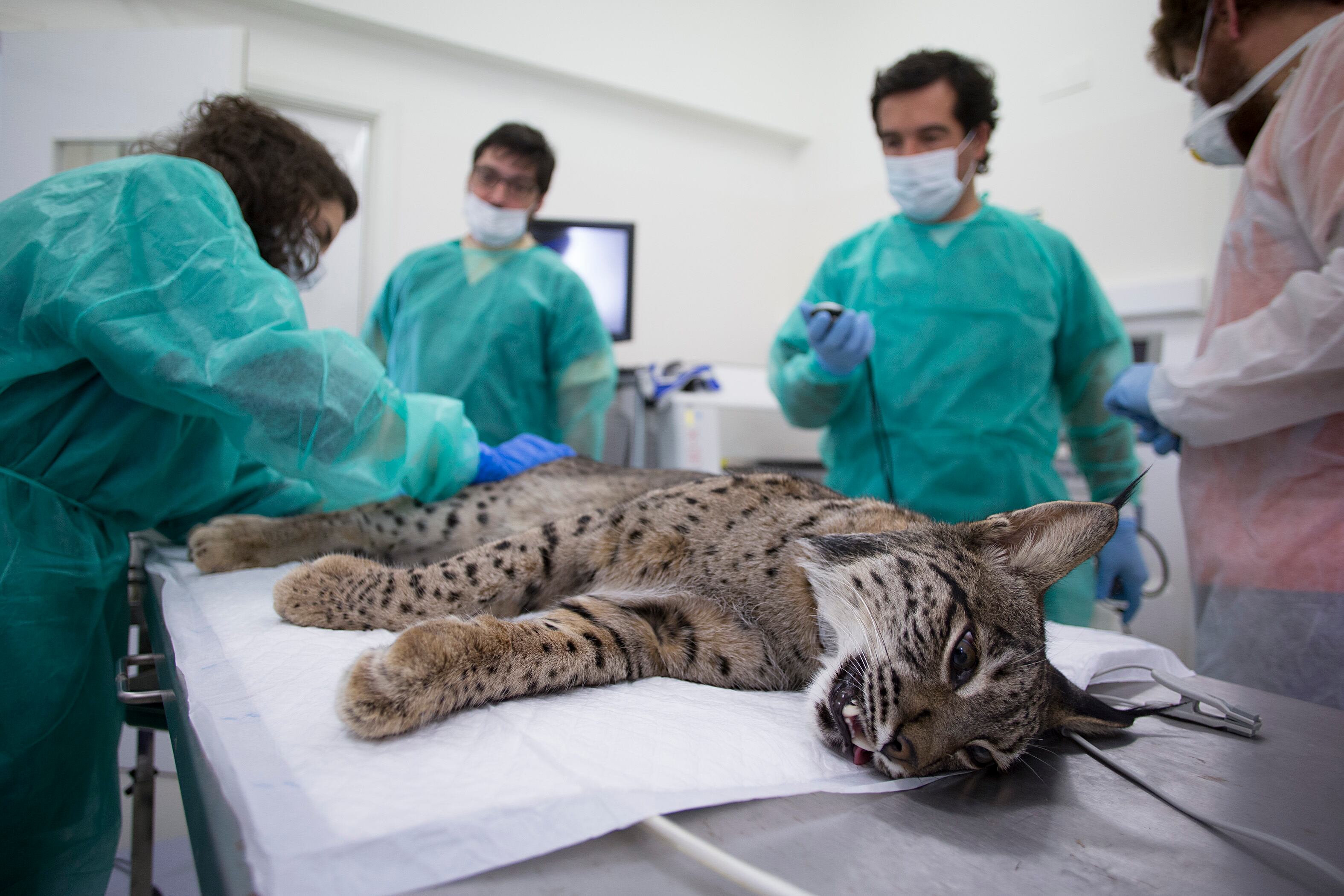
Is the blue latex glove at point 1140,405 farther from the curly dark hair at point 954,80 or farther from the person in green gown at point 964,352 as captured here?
the curly dark hair at point 954,80

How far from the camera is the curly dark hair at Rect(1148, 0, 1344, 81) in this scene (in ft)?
4.94

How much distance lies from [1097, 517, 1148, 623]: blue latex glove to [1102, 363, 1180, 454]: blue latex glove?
0.40m

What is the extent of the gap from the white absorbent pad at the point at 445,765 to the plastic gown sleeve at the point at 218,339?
1.14 feet

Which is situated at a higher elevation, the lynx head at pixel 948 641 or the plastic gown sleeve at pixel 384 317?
the plastic gown sleeve at pixel 384 317

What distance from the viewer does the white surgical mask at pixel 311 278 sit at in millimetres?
1788

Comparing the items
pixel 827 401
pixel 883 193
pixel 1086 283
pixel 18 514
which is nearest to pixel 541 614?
pixel 18 514

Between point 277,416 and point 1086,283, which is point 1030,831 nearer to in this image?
point 277,416

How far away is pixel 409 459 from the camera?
146 centimetres

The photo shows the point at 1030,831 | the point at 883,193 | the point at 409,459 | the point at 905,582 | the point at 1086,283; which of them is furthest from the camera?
the point at 883,193

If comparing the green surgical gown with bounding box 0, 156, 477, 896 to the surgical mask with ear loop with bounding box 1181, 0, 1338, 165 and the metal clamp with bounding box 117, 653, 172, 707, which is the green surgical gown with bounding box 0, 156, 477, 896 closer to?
the metal clamp with bounding box 117, 653, 172, 707

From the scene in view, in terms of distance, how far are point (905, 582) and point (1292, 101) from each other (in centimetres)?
127

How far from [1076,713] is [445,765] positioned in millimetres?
854

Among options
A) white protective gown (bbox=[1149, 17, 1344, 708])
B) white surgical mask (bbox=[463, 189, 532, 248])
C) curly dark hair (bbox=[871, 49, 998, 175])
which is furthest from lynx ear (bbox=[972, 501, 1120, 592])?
white surgical mask (bbox=[463, 189, 532, 248])

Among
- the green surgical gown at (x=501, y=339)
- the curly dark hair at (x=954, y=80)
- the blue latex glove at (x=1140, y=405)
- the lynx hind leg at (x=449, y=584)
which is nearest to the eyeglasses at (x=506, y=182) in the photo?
the green surgical gown at (x=501, y=339)
